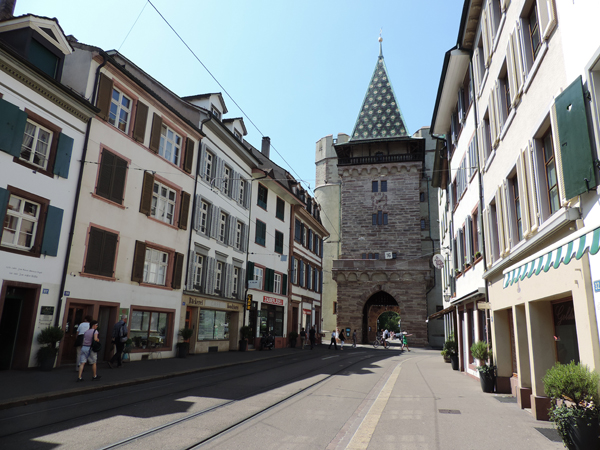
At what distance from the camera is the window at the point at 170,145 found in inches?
760

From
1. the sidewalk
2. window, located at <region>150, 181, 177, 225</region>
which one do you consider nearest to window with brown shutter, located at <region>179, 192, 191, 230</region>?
window, located at <region>150, 181, 177, 225</region>

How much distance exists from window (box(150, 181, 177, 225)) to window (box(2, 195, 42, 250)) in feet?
17.7

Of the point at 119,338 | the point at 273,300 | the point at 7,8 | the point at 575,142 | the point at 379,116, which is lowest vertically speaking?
the point at 119,338

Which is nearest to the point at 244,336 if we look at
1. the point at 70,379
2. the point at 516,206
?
the point at 70,379

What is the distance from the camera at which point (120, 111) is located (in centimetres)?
1684

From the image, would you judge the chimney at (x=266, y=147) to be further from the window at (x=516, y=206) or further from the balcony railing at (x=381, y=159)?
the window at (x=516, y=206)

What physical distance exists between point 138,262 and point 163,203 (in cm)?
307

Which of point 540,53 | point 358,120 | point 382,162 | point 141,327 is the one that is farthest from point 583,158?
point 358,120

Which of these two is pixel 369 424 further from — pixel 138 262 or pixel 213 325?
pixel 213 325

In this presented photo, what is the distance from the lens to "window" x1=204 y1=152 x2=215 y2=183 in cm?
2227

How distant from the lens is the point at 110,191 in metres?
15.9

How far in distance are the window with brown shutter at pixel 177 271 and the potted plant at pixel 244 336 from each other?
6276 mm

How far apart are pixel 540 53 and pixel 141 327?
15.5 meters

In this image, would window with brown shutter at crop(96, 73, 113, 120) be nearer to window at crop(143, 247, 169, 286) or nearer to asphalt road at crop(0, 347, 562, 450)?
window at crop(143, 247, 169, 286)
